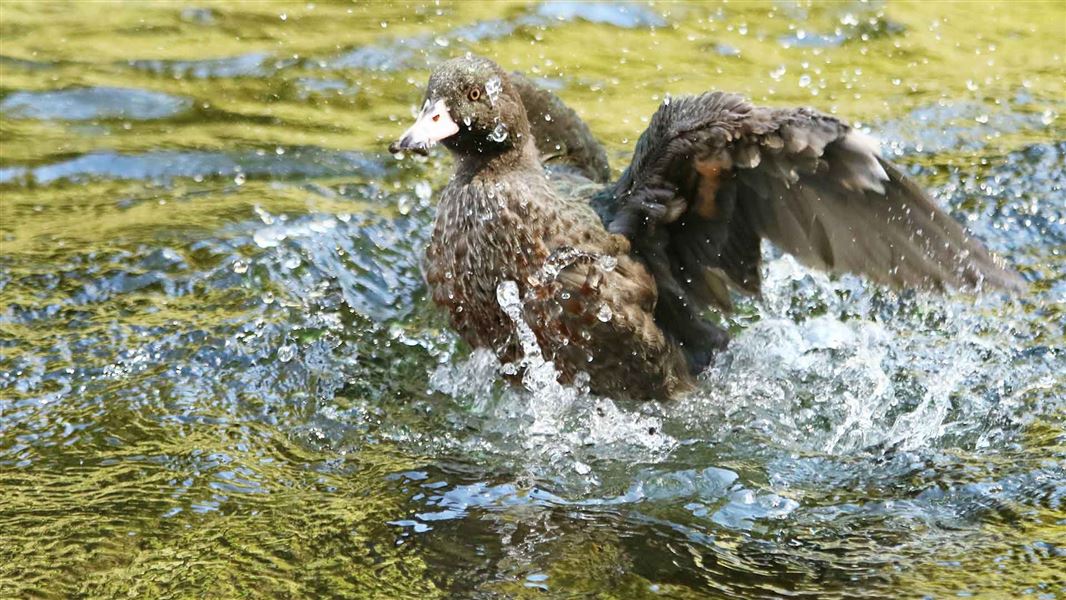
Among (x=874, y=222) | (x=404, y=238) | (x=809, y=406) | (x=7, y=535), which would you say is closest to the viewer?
(x=7, y=535)

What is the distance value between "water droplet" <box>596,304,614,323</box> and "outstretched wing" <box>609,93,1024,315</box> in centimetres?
34

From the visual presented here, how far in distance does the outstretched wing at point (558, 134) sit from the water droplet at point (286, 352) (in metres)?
1.49

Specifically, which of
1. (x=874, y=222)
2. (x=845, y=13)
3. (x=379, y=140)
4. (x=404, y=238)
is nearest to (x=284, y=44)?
(x=379, y=140)

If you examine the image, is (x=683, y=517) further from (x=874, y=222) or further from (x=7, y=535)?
(x=7, y=535)

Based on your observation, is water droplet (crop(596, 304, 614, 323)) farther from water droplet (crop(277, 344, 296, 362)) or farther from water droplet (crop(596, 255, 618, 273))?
water droplet (crop(277, 344, 296, 362))

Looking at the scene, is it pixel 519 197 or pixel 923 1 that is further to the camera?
pixel 923 1

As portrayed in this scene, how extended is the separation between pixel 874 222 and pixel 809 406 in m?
0.95

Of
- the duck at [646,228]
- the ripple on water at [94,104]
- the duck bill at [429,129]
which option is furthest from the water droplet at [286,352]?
the ripple on water at [94,104]

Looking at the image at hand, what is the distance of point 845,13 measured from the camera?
1042cm

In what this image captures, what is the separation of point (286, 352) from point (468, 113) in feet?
4.56

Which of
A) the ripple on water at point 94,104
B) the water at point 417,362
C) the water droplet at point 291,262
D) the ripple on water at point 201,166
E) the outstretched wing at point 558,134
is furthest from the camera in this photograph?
the ripple on water at point 94,104

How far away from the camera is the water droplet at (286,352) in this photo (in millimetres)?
5688

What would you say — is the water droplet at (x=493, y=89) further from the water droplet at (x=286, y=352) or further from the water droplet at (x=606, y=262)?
the water droplet at (x=286, y=352)

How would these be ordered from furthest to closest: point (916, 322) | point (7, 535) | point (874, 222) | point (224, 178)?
1. point (224, 178)
2. point (916, 322)
3. point (874, 222)
4. point (7, 535)
